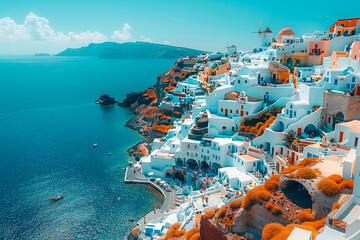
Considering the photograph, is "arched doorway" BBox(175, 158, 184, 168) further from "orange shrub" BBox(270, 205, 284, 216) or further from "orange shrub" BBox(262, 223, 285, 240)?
"orange shrub" BBox(262, 223, 285, 240)

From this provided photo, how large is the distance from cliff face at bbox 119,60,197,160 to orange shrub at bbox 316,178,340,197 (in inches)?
2258

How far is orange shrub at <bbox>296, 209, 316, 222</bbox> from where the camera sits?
81.9 feet

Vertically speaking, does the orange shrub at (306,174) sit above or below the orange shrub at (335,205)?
above

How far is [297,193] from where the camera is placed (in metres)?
28.0

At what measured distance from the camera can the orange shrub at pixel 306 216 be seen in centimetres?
2497

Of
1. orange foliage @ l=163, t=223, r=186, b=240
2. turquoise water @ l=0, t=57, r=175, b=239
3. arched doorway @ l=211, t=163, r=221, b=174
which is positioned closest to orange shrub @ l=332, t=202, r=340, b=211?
orange foliage @ l=163, t=223, r=186, b=240

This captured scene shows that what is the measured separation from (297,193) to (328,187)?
11.3ft

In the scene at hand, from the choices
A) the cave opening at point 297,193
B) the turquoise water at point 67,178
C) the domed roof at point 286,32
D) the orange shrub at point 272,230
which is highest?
the domed roof at point 286,32

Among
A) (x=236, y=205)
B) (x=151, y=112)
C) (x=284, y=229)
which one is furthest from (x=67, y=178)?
(x=284, y=229)

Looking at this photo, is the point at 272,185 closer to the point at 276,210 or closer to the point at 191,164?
the point at 276,210

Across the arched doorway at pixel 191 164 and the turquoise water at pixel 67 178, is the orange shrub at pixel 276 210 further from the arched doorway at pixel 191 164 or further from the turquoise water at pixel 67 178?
the arched doorway at pixel 191 164

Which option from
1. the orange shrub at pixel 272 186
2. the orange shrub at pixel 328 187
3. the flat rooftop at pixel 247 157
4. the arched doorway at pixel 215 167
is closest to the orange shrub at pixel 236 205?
the orange shrub at pixel 272 186

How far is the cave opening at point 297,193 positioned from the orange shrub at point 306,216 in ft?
3.40

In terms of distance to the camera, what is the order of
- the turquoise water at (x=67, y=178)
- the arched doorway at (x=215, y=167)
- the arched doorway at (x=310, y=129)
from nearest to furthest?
the arched doorway at (x=310, y=129)
the turquoise water at (x=67, y=178)
the arched doorway at (x=215, y=167)
